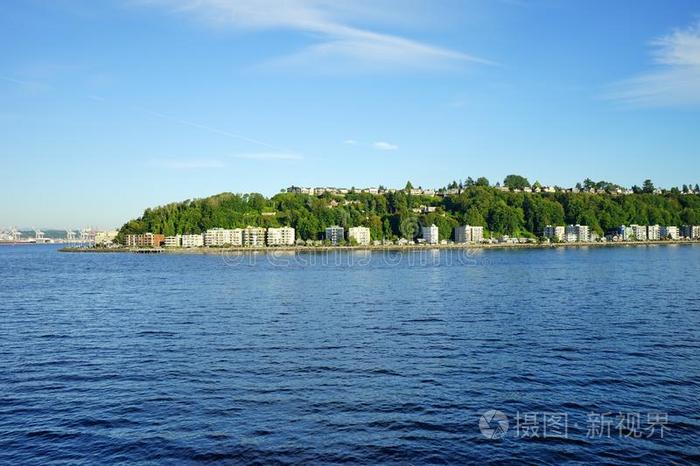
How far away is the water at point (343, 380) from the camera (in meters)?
14.8

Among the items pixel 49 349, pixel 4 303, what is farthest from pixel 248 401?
pixel 4 303

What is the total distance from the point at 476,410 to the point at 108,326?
24.0 m

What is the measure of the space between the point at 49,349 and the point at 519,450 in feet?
71.8

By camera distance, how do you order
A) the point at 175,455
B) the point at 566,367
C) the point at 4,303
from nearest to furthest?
the point at 175,455 < the point at 566,367 < the point at 4,303

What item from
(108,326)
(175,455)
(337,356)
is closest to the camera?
(175,455)

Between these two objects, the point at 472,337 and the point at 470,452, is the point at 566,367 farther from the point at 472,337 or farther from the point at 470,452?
the point at 470,452

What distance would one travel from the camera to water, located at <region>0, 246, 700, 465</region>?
14.8m

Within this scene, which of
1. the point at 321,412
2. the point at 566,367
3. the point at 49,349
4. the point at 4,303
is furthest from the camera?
the point at 4,303

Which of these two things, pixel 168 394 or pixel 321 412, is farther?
pixel 168 394

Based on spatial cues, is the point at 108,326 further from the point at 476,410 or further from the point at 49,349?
the point at 476,410

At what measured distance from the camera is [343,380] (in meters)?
20.7

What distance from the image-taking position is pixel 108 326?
33.7 meters

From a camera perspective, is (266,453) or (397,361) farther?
(397,361)

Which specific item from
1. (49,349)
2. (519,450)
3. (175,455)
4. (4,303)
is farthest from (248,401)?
(4,303)
